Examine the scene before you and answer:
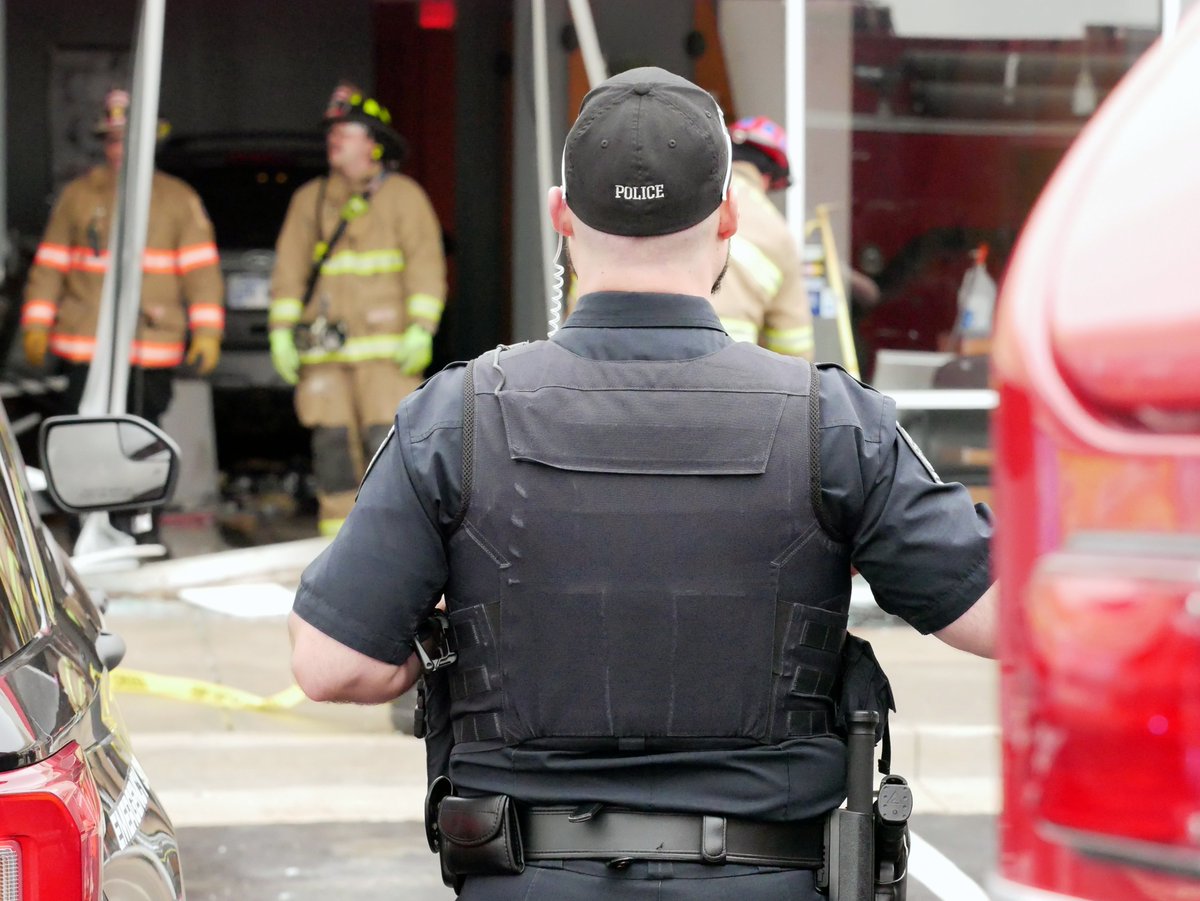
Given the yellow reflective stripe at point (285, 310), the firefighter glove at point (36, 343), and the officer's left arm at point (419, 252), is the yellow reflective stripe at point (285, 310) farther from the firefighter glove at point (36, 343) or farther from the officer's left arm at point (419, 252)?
the firefighter glove at point (36, 343)

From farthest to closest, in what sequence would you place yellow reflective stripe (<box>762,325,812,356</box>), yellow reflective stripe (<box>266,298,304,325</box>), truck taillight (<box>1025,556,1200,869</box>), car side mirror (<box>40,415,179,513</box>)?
1. yellow reflective stripe (<box>266,298,304,325</box>)
2. yellow reflective stripe (<box>762,325,812,356</box>)
3. car side mirror (<box>40,415,179,513</box>)
4. truck taillight (<box>1025,556,1200,869</box>)

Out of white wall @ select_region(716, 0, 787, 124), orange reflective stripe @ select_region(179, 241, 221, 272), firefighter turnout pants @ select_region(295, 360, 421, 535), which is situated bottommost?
firefighter turnout pants @ select_region(295, 360, 421, 535)

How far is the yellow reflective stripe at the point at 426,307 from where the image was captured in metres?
8.57

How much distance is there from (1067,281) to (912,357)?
746 cm

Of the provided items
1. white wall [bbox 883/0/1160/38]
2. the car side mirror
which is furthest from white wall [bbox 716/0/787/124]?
the car side mirror

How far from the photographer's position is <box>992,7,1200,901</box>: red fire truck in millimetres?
1297

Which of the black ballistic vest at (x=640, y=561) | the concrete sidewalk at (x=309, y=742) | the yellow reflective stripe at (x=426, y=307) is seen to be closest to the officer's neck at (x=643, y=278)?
the black ballistic vest at (x=640, y=561)

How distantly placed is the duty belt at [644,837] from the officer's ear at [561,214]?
27.6 inches

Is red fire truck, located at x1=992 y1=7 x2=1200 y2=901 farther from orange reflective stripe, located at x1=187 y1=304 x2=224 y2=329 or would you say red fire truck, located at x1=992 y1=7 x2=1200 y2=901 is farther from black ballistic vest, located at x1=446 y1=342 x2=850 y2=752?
orange reflective stripe, located at x1=187 y1=304 x2=224 y2=329

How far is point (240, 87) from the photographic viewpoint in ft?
46.5

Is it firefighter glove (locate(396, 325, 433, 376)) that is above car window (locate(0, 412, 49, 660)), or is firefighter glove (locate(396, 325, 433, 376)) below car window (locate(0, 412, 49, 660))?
below

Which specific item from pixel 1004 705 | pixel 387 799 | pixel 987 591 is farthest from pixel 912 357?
pixel 1004 705

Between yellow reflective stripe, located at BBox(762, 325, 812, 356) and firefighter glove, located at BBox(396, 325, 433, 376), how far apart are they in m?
2.74

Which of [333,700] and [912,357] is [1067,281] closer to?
[333,700]
